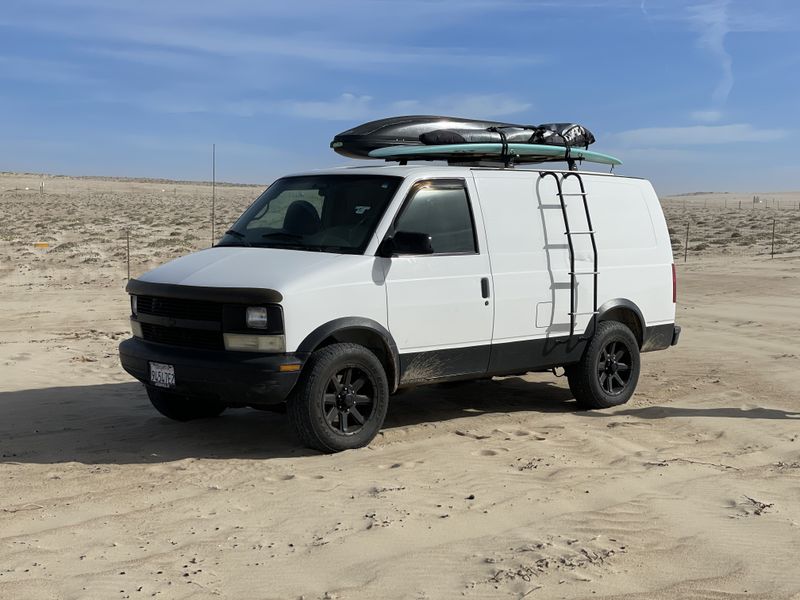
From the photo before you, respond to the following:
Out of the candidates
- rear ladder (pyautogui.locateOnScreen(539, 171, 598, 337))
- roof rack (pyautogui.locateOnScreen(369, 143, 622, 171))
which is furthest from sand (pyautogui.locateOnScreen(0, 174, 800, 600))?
roof rack (pyautogui.locateOnScreen(369, 143, 622, 171))

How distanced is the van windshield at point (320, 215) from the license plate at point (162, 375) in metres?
1.25

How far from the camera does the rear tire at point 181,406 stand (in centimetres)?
808

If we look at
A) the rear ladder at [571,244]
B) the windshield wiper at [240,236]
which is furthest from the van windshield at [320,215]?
the rear ladder at [571,244]

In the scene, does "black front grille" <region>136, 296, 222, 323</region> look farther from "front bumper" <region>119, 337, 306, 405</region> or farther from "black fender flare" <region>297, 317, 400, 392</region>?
"black fender flare" <region>297, 317, 400, 392</region>

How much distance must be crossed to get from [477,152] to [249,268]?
8.04ft

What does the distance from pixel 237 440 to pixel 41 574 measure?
290 centimetres

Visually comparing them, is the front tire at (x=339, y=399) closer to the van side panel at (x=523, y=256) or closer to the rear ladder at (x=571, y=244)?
the van side panel at (x=523, y=256)

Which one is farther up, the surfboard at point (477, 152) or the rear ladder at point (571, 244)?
the surfboard at point (477, 152)

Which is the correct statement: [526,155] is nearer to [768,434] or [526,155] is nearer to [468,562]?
[768,434]

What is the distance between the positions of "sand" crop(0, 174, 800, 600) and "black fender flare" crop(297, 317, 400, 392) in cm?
62

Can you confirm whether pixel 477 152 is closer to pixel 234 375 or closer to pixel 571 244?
pixel 571 244

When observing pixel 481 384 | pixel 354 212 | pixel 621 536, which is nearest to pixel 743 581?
pixel 621 536

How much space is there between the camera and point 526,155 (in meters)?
9.02

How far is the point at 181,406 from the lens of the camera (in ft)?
26.8
